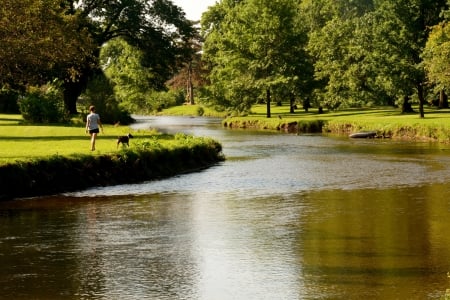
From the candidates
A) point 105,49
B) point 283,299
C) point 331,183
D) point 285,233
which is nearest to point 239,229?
point 285,233

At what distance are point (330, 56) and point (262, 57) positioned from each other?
9375 mm

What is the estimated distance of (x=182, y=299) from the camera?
14523mm

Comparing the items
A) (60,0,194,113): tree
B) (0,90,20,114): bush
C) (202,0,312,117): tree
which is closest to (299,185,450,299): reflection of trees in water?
(60,0,194,113): tree

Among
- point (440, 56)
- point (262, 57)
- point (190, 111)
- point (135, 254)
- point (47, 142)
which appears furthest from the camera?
point (190, 111)

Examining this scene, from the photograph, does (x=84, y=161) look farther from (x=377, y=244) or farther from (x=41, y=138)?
(x=377, y=244)

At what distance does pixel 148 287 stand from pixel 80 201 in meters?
12.9

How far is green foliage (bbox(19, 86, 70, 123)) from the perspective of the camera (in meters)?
62.3

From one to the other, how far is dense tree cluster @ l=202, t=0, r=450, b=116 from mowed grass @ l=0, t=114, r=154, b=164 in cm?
3586

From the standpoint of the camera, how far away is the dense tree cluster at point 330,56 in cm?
7450

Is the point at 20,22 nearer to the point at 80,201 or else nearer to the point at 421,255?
the point at 80,201

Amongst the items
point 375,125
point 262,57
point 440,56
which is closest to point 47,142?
point 375,125

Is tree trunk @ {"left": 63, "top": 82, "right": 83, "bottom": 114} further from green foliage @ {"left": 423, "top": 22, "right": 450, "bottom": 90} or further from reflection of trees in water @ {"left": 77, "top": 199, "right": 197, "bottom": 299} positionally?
reflection of trees in water @ {"left": 77, "top": 199, "right": 197, "bottom": 299}

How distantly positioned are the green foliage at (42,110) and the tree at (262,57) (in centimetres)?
3206

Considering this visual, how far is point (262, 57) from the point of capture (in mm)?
92938
